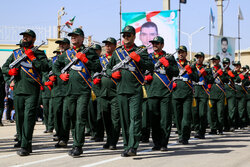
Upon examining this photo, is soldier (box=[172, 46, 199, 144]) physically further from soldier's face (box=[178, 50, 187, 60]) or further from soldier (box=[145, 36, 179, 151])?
soldier (box=[145, 36, 179, 151])

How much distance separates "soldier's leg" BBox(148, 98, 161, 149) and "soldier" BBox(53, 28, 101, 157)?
1506 mm

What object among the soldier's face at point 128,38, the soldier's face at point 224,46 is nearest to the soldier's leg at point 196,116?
the soldier's face at point 128,38

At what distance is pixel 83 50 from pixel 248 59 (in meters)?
48.9

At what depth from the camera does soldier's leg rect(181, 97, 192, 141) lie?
10.9 meters

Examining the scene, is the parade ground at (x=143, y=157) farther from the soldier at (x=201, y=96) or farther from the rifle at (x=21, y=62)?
the soldier at (x=201, y=96)

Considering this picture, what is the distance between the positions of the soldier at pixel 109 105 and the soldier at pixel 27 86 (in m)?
1.72

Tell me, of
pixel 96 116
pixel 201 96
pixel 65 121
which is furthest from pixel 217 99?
pixel 65 121

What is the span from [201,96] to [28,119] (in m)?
5.79

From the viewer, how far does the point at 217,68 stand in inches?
556

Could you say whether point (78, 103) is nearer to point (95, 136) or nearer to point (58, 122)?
point (58, 122)

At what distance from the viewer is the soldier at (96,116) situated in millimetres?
11594

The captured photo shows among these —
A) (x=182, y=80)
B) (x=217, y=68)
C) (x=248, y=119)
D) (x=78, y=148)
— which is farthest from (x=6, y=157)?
(x=248, y=119)

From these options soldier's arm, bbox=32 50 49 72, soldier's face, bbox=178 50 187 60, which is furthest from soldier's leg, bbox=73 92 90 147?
soldier's face, bbox=178 50 187 60

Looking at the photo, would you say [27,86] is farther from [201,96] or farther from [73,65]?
[201,96]
